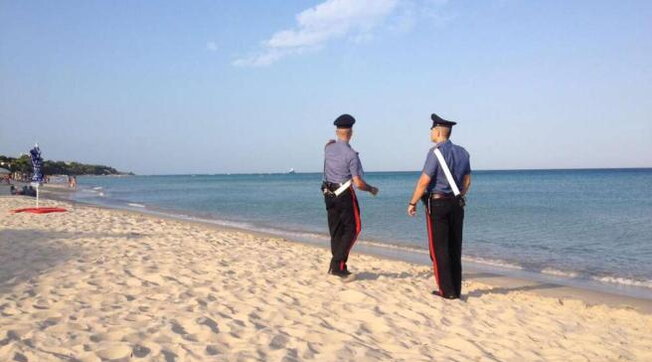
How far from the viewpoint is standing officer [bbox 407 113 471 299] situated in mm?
5094

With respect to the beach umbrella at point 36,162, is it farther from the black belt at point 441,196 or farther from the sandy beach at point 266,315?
Result: the black belt at point 441,196

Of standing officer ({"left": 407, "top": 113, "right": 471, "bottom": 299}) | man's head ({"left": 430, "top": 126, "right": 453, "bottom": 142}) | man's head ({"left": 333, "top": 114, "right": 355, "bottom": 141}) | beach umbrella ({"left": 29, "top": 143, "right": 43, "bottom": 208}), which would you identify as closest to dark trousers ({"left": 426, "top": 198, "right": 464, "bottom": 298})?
standing officer ({"left": 407, "top": 113, "right": 471, "bottom": 299})

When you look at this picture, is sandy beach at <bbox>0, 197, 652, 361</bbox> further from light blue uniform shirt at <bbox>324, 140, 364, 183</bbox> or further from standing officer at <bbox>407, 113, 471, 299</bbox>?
light blue uniform shirt at <bbox>324, 140, 364, 183</bbox>

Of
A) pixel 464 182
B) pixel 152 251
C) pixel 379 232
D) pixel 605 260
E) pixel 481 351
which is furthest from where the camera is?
pixel 379 232

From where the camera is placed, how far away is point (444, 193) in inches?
201

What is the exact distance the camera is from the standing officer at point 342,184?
5578mm

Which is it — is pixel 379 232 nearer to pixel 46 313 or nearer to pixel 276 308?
pixel 276 308

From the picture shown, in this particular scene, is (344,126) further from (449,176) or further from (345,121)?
(449,176)

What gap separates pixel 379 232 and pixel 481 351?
1151 cm

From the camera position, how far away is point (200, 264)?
6574 mm

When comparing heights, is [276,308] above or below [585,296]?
above

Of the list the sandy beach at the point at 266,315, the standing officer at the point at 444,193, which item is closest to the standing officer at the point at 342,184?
the sandy beach at the point at 266,315

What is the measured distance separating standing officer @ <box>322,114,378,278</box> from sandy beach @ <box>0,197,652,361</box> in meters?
0.60

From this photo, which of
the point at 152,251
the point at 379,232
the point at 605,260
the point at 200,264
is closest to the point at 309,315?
the point at 200,264
